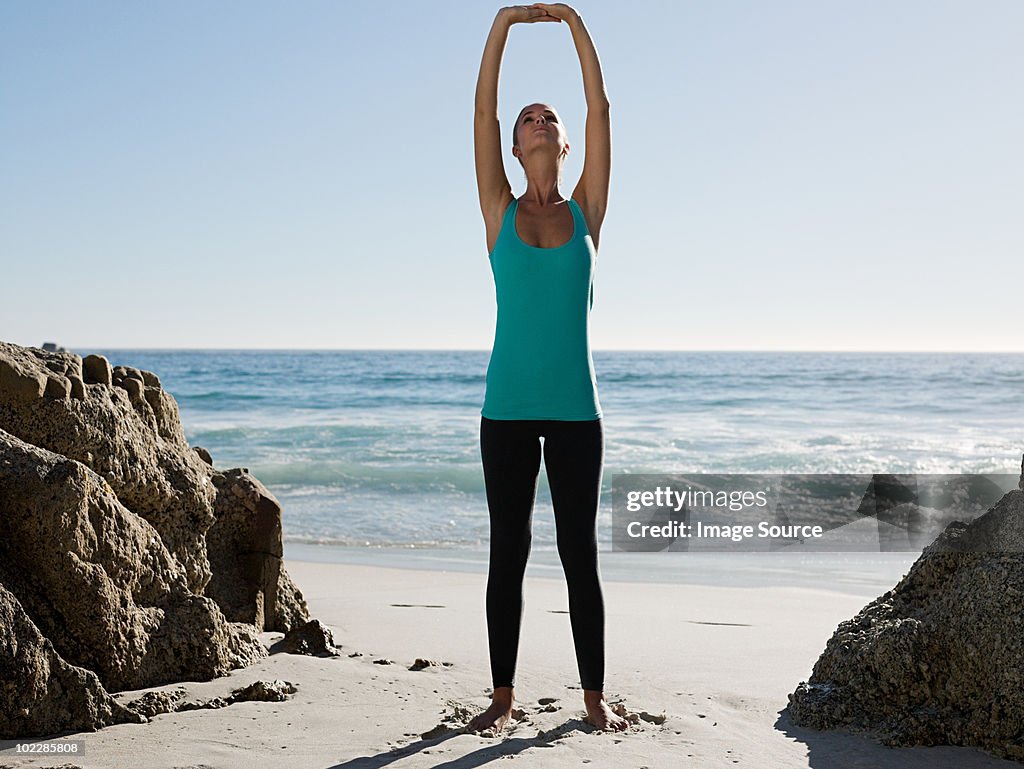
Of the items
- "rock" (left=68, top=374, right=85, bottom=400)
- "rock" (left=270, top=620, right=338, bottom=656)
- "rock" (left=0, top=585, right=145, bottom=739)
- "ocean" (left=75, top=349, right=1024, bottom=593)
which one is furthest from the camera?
"ocean" (left=75, top=349, right=1024, bottom=593)

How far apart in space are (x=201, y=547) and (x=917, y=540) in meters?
7.73

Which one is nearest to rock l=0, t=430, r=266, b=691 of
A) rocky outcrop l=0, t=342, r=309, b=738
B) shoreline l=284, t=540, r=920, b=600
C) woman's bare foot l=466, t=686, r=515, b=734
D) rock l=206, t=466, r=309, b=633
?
rocky outcrop l=0, t=342, r=309, b=738

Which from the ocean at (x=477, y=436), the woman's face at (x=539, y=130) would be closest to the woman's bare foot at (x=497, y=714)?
the woman's face at (x=539, y=130)

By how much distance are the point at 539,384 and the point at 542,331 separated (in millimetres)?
177

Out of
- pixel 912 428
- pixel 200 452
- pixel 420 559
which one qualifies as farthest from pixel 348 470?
pixel 912 428

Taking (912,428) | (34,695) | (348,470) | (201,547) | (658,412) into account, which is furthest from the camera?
(658,412)

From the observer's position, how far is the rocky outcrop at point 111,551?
300cm

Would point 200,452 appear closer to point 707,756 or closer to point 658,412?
point 707,756

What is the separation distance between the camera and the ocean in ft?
33.9

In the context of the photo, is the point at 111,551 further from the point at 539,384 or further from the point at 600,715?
the point at 600,715

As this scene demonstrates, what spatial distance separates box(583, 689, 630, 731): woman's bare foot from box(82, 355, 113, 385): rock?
2.24 m

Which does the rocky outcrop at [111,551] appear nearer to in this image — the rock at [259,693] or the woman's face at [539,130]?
the rock at [259,693]

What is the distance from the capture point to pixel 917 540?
959cm

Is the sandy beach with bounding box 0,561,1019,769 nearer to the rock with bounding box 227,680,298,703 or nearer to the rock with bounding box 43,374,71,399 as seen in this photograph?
the rock with bounding box 227,680,298,703
